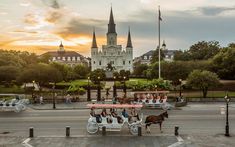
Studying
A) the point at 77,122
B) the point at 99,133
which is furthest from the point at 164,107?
the point at 99,133

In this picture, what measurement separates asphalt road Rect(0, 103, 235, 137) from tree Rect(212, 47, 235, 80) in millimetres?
39884

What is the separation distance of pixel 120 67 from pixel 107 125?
561 feet

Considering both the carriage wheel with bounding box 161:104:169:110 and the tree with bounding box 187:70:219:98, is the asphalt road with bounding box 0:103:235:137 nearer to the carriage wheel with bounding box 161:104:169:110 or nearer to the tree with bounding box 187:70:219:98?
the carriage wheel with bounding box 161:104:169:110

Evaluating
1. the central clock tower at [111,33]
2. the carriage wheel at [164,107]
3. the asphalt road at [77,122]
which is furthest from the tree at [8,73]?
the central clock tower at [111,33]

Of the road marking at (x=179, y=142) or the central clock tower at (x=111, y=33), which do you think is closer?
the road marking at (x=179, y=142)

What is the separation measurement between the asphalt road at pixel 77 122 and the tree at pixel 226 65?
39.9 m

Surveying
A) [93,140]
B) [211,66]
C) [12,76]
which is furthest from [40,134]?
[211,66]

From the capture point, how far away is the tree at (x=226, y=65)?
78944 millimetres

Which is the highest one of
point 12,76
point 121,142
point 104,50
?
point 104,50

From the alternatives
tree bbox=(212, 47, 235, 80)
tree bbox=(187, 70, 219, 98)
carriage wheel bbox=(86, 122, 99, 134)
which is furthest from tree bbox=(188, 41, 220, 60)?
carriage wheel bbox=(86, 122, 99, 134)

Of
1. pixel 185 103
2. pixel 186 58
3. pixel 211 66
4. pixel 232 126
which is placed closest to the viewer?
pixel 232 126

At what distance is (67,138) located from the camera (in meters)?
26.2

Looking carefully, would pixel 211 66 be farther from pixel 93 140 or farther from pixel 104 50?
pixel 104 50

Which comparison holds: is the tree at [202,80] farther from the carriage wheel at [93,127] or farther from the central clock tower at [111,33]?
the central clock tower at [111,33]
